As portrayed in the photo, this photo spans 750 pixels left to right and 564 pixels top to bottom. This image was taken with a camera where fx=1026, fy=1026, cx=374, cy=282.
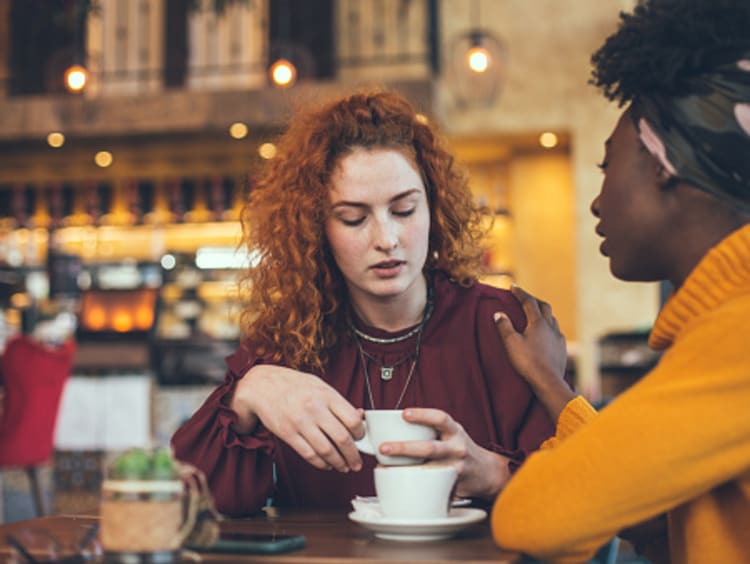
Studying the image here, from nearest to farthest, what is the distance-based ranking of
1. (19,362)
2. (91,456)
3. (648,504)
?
(648,504) < (19,362) < (91,456)

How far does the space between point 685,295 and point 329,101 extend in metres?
1.02

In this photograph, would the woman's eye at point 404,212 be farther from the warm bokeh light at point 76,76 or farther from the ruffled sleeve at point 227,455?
the warm bokeh light at point 76,76

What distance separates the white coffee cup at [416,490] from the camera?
45.9 inches

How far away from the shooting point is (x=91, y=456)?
6484 millimetres

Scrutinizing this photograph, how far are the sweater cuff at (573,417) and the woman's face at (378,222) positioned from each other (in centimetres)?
42

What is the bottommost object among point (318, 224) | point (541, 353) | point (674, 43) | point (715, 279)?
point (541, 353)

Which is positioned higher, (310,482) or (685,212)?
(685,212)

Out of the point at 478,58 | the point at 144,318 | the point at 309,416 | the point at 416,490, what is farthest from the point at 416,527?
the point at 478,58

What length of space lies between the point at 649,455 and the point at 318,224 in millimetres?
1007

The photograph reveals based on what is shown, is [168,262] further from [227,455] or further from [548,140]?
[227,455]

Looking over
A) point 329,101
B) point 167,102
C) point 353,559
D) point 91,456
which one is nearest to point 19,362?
point 91,456

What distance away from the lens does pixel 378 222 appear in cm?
177

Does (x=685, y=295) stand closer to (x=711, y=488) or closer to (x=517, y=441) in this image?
(x=711, y=488)

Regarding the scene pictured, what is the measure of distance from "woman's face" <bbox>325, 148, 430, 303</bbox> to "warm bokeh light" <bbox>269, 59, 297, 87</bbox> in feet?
18.7
